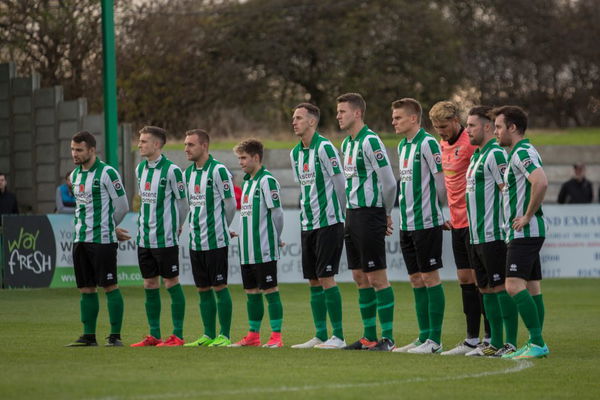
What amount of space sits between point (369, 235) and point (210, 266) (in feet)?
5.86

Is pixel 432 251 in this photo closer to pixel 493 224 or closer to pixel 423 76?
pixel 493 224

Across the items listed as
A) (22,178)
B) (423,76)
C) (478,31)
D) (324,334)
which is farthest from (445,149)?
(478,31)

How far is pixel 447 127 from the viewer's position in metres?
10.8

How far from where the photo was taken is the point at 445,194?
419 inches

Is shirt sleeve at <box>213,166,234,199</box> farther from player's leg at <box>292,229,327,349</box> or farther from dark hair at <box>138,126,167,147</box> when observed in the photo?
player's leg at <box>292,229,327,349</box>

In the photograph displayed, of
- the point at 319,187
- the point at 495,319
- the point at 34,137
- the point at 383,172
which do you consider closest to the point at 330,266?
Answer: the point at 319,187

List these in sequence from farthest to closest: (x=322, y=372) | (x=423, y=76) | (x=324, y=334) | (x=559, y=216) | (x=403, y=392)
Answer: (x=423, y=76), (x=559, y=216), (x=324, y=334), (x=322, y=372), (x=403, y=392)

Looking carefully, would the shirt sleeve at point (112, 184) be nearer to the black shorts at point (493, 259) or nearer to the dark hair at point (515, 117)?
→ the black shorts at point (493, 259)

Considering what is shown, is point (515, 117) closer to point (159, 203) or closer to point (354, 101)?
point (354, 101)

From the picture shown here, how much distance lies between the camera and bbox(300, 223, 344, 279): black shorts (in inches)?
429

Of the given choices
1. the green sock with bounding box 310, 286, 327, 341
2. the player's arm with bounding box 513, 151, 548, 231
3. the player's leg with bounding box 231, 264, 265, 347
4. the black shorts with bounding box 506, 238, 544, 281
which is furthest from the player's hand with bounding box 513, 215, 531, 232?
the player's leg with bounding box 231, 264, 265, 347

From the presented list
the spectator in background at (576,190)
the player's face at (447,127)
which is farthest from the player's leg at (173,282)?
the spectator in background at (576,190)

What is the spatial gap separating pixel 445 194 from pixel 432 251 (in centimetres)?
55

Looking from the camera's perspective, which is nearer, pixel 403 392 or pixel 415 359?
pixel 403 392
